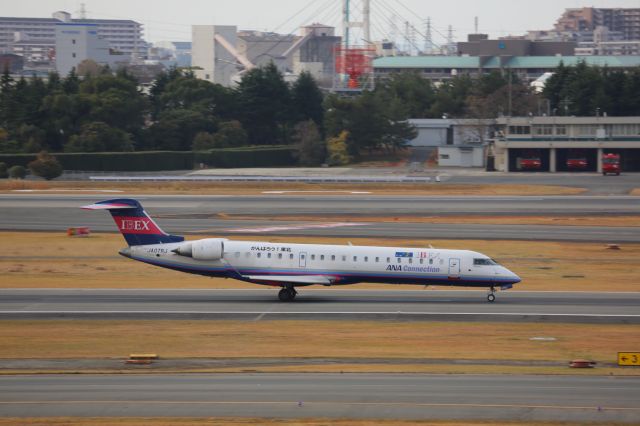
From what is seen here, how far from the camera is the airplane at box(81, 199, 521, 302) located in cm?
4675

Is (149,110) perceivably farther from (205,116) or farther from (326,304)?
(326,304)

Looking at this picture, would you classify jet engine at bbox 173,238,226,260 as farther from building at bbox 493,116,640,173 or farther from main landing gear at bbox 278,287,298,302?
building at bbox 493,116,640,173

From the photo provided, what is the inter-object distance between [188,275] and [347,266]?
41.3 ft

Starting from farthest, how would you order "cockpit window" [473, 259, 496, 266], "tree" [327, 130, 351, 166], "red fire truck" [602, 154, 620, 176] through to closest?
"tree" [327, 130, 351, 166] < "red fire truck" [602, 154, 620, 176] < "cockpit window" [473, 259, 496, 266]

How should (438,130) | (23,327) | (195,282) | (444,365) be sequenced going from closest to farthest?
(444,365), (23,327), (195,282), (438,130)

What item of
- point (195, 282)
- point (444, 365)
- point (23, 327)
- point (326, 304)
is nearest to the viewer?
point (444, 365)

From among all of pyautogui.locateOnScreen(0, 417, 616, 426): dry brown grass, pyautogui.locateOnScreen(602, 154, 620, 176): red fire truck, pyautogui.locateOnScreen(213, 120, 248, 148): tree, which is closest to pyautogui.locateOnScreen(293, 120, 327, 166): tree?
pyautogui.locateOnScreen(213, 120, 248, 148): tree

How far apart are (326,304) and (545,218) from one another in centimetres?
3719

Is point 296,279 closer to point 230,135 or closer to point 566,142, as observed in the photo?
point 566,142

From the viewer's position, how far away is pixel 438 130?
16612 cm

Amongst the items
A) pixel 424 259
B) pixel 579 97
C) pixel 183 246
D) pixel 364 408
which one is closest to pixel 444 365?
pixel 364 408

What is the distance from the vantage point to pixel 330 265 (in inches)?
1841

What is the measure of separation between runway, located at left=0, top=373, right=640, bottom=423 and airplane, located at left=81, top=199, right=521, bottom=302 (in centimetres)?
1413

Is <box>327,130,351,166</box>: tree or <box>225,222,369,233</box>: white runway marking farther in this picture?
<box>327,130,351,166</box>: tree
